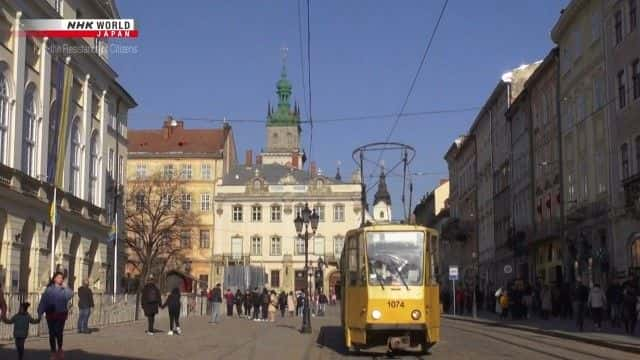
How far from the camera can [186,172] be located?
106688mm

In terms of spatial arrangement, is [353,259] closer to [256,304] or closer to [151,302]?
[151,302]

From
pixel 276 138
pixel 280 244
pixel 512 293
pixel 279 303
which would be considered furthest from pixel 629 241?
pixel 276 138

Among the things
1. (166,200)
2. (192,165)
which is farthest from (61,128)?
(192,165)

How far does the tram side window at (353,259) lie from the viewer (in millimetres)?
21375

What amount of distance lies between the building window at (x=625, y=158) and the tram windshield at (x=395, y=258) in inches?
813

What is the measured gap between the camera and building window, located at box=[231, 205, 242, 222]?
10269 centimetres

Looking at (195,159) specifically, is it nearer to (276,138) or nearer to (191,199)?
(191,199)

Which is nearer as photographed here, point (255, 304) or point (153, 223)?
point (255, 304)

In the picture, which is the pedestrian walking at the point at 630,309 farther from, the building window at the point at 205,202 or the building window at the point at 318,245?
the building window at the point at 205,202

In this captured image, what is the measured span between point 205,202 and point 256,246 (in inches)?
305

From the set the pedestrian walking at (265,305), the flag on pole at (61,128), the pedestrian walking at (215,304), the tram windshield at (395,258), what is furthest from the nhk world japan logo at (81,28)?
the pedestrian walking at (265,305)

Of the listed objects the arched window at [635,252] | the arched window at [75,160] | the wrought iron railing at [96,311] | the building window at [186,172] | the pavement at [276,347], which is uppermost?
the building window at [186,172]

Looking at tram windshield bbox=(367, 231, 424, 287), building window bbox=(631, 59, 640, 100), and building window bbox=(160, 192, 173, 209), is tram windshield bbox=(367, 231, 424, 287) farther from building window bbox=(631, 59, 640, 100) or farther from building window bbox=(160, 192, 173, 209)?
building window bbox=(160, 192, 173, 209)

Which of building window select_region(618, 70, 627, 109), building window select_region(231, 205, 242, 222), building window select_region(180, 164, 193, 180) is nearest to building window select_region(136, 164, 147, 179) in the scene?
building window select_region(180, 164, 193, 180)
